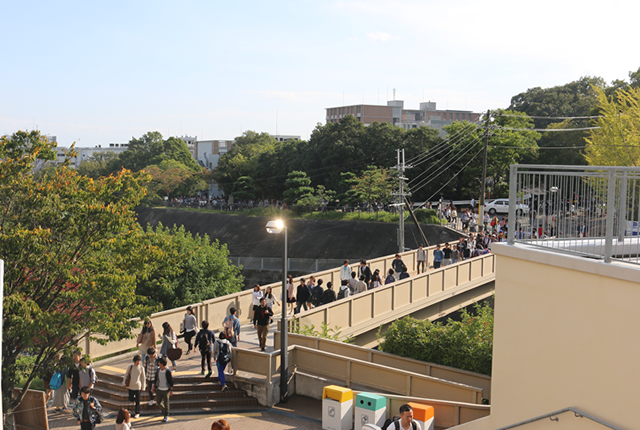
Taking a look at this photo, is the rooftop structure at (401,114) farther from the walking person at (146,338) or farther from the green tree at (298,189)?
the walking person at (146,338)

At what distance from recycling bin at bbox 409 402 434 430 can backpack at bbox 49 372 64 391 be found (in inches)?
317

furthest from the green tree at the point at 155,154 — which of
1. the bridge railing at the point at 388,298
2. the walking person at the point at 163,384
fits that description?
the walking person at the point at 163,384

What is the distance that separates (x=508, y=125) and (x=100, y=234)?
56.1 metres

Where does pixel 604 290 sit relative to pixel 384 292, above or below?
above

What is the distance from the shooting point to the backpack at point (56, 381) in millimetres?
12938

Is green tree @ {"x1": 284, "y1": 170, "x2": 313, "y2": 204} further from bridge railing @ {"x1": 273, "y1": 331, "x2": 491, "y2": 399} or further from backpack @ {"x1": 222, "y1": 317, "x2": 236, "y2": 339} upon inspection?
backpack @ {"x1": 222, "y1": 317, "x2": 236, "y2": 339}

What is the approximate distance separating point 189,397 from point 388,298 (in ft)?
24.8

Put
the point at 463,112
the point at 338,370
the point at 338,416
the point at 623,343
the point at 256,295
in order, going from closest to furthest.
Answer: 1. the point at 623,343
2. the point at 338,416
3. the point at 338,370
4. the point at 256,295
5. the point at 463,112

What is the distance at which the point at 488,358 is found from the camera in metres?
14.7

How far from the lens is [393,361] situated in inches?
590

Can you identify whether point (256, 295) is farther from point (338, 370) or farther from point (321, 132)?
point (321, 132)

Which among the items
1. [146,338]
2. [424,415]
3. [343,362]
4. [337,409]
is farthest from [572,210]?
[146,338]

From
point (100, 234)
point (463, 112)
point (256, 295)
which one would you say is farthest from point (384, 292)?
point (463, 112)

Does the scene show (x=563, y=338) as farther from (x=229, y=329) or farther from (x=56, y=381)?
(x=56, y=381)
